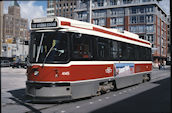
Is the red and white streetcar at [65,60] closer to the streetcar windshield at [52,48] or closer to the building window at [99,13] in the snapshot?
the streetcar windshield at [52,48]

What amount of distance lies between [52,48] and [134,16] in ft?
220

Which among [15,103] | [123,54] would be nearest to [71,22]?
[15,103]

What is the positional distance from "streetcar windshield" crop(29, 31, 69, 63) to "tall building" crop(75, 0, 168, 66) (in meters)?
60.3

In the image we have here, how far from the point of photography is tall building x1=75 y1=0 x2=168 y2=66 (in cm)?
7019

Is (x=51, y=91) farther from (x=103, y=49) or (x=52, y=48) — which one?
(x=103, y=49)

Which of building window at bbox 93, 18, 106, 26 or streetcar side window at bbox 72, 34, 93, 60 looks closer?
streetcar side window at bbox 72, 34, 93, 60

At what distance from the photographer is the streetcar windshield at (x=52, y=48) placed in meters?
8.96

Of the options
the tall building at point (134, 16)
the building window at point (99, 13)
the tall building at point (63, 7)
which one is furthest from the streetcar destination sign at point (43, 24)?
the tall building at point (63, 7)

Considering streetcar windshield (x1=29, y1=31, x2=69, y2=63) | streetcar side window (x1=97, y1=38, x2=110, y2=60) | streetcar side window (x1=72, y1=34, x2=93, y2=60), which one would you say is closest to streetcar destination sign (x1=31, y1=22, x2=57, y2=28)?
streetcar windshield (x1=29, y1=31, x2=69, y2=63)

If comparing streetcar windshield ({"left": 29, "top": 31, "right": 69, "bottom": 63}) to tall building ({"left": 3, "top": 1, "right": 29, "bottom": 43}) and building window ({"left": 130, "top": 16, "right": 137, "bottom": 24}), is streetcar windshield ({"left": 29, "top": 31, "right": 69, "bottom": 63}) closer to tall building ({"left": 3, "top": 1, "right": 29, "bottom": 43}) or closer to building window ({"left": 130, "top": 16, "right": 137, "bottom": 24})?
building window ({"left": 130, "top": 16, "right": 137, "bottom": 24})

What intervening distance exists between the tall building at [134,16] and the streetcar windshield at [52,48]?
60316mm

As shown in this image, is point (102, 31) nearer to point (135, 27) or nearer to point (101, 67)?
point (101, 67)

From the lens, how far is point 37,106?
888 centimetres


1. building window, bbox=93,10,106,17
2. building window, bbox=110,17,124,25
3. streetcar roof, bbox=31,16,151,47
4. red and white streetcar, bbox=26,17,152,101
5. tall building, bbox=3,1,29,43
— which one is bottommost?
red and white streetcar, bbox=26,17,152,101
